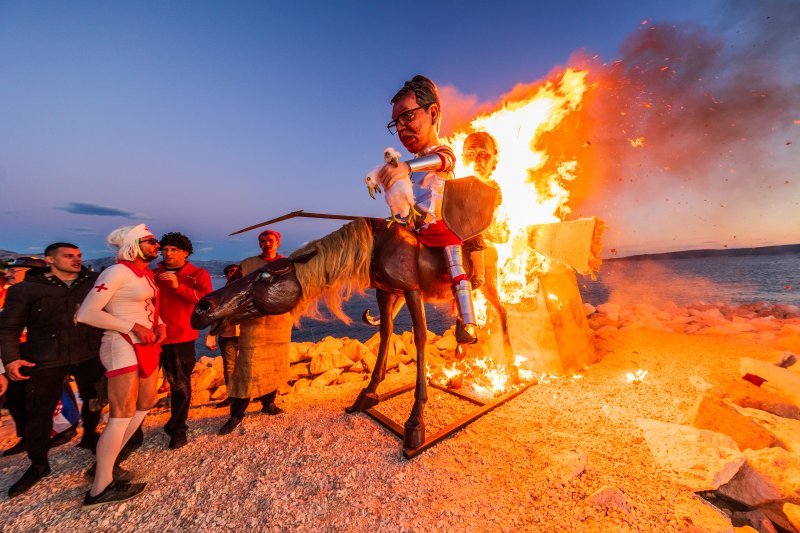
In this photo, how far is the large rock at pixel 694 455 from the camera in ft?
7.43

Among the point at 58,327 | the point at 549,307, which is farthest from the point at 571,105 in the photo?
the point at 58,327

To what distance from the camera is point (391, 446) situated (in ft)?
10.3

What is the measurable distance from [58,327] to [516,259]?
7.07 metres

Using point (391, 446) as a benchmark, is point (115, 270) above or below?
above

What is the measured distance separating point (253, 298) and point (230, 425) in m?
2.16

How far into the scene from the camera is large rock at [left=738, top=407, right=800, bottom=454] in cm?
255

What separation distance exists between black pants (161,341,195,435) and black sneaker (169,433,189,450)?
4.1 inches

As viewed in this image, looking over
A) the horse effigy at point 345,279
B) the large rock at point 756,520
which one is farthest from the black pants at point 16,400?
the large rock at point 756,520

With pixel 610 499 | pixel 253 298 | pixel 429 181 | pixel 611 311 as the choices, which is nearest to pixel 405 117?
pixel 429 181

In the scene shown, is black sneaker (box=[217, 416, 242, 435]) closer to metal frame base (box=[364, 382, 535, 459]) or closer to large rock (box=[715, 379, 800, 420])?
metal frame base (box=[364, 382, 535, 459])

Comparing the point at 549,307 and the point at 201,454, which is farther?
the point at 549,307

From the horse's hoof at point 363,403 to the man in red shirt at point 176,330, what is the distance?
2137 mm

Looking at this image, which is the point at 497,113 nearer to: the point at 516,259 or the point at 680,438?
the point at 516,259

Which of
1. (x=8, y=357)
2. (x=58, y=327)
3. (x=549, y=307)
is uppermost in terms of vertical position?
(x=58, y=327)
